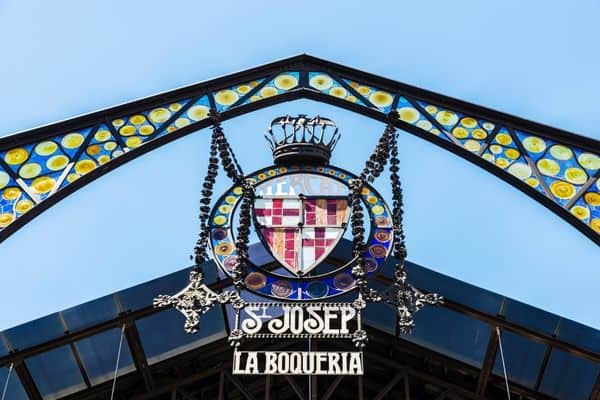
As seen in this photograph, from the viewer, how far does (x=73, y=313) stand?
13.0 metres

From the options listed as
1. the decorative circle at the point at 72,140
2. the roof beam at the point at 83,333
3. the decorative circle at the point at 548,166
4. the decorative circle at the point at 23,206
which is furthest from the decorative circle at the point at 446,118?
the roof beam at the point at 83,333

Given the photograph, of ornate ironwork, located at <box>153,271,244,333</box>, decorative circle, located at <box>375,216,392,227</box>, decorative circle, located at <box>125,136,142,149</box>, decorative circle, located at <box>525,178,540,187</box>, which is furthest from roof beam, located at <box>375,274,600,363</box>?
ornate ironwork, located at <box>153,271,244,333</box>

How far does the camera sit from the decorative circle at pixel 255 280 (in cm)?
758

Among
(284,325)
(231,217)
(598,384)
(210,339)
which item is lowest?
(210,339)

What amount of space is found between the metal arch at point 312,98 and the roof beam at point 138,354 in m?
5.43

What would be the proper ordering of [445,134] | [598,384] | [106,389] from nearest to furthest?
1. [445,134]
2. [598,384]
3. [106,389]

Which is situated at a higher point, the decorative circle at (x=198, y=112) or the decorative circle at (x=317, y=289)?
the decorative circle at (x=198, y=112)

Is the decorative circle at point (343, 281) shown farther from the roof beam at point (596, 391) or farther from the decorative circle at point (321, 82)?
the roof beam at point (596, 391)

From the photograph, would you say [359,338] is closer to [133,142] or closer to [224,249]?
[224,249]

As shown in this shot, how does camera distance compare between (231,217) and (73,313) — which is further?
(73,313)

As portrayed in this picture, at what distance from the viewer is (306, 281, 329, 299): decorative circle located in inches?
297

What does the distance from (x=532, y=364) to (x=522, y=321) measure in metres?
0.95

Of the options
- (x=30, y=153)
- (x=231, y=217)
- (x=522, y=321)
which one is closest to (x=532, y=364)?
(x=522, y=321)

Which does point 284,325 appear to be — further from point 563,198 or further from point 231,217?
point 563,198
